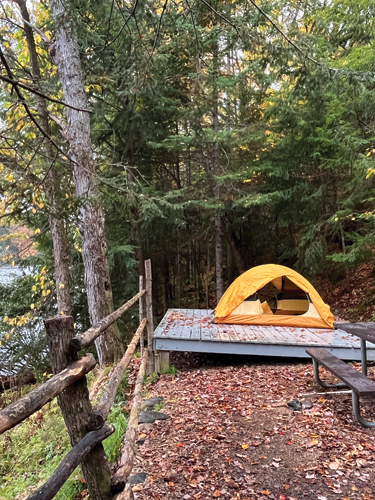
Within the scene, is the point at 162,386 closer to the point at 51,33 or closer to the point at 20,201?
the point at 20,201

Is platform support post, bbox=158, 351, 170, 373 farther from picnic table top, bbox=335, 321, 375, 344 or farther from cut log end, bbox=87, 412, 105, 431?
cut log end, bbox=87, 412, 105, 431

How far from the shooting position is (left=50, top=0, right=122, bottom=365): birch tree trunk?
6.05 m

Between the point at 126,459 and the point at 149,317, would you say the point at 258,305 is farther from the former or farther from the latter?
the point at 126,459

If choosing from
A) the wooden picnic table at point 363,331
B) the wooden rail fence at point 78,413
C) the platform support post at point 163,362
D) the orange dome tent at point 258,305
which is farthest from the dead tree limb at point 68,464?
the orange dome tent at point 258,305

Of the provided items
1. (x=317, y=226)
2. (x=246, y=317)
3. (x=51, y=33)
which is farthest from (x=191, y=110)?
(x=246, y=317)

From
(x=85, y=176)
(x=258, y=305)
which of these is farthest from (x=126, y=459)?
(x=258, y=305)

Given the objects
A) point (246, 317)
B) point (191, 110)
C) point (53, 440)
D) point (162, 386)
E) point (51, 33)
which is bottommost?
point (53, 440)

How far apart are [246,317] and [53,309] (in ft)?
18.3

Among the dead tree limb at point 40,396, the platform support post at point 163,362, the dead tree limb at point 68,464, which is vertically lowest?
the platform support post at point 163,362

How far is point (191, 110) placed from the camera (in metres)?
8.64

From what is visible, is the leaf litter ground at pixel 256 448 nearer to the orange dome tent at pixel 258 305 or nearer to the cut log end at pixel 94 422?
the cut log end at pixel 94 422

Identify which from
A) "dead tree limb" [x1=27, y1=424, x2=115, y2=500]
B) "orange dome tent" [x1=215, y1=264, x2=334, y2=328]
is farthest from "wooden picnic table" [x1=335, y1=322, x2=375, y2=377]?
"dead tree limb" [x1=27, y1=424, x2=115, y2=500]

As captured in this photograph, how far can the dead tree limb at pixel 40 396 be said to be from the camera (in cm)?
106

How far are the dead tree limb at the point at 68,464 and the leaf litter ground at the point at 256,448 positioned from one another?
49.7 inches
